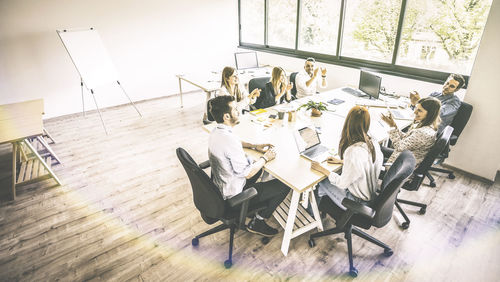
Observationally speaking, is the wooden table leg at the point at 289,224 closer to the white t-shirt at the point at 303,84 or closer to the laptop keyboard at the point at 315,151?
the laptop keyboard at the point at 315,151

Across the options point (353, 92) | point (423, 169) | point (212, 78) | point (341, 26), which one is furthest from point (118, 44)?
point (423, 169)

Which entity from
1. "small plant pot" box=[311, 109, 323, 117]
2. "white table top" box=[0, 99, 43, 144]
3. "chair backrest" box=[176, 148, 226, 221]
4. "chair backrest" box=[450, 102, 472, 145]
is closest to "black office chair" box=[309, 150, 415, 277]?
"chair backrest" box=[176, 148, 226, 221]

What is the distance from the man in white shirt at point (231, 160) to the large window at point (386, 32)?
324 cm

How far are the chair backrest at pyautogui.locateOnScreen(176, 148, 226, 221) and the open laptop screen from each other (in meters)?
0.95

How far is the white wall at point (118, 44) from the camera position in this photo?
15.0ft

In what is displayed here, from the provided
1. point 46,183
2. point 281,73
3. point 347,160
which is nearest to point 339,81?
point 281,73

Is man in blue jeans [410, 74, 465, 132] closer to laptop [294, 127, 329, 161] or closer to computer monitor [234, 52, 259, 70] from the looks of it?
laptop [294, 127, 329, 161]

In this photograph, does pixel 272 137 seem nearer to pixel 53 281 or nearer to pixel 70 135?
pixel 53 281

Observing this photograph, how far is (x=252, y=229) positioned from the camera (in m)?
2.44

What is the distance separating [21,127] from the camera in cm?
313

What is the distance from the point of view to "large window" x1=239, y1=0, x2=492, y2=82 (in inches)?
144

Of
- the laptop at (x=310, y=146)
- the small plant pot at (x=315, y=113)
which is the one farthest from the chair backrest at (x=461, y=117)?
the laptop at (x=310, y=146)

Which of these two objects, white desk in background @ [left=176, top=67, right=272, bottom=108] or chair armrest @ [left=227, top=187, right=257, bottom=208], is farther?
white desk in background @ [left=176, top=67, right=272, bottom=108]

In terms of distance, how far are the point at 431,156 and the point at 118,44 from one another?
581 cm
